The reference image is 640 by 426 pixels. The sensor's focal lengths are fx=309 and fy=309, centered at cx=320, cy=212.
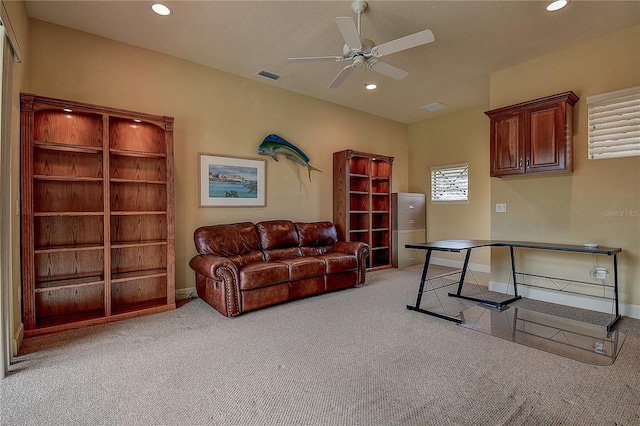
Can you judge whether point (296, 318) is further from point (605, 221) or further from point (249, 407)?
point (605, 221)

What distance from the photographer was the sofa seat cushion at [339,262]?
4215 mm

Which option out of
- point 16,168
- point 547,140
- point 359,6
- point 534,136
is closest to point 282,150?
point 359,6

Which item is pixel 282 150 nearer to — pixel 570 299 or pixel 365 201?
pixel 365 201

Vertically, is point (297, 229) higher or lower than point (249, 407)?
higher

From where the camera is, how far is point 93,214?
3.17 m

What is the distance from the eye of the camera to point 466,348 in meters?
2.59

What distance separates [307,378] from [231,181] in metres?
3.11

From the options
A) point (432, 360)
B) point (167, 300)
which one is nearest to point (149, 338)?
point (167, 300)

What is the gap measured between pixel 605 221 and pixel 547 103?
150 centimetres

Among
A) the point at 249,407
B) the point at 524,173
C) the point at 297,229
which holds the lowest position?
the point at 249,407

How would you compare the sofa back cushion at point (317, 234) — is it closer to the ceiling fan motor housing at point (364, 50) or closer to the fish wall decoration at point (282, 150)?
the fish wall decoration at point (282, 150)

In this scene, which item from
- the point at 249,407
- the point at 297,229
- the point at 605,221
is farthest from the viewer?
the point at 297,229

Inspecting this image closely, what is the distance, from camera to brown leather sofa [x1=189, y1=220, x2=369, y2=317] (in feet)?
11.2

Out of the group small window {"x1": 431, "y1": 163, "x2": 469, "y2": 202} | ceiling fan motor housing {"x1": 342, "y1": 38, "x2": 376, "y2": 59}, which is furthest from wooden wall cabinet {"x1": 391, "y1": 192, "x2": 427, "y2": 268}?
ceiling fan motor housing {"x1": 342, "y1": 38, "x2": 376, "y2": 59}
